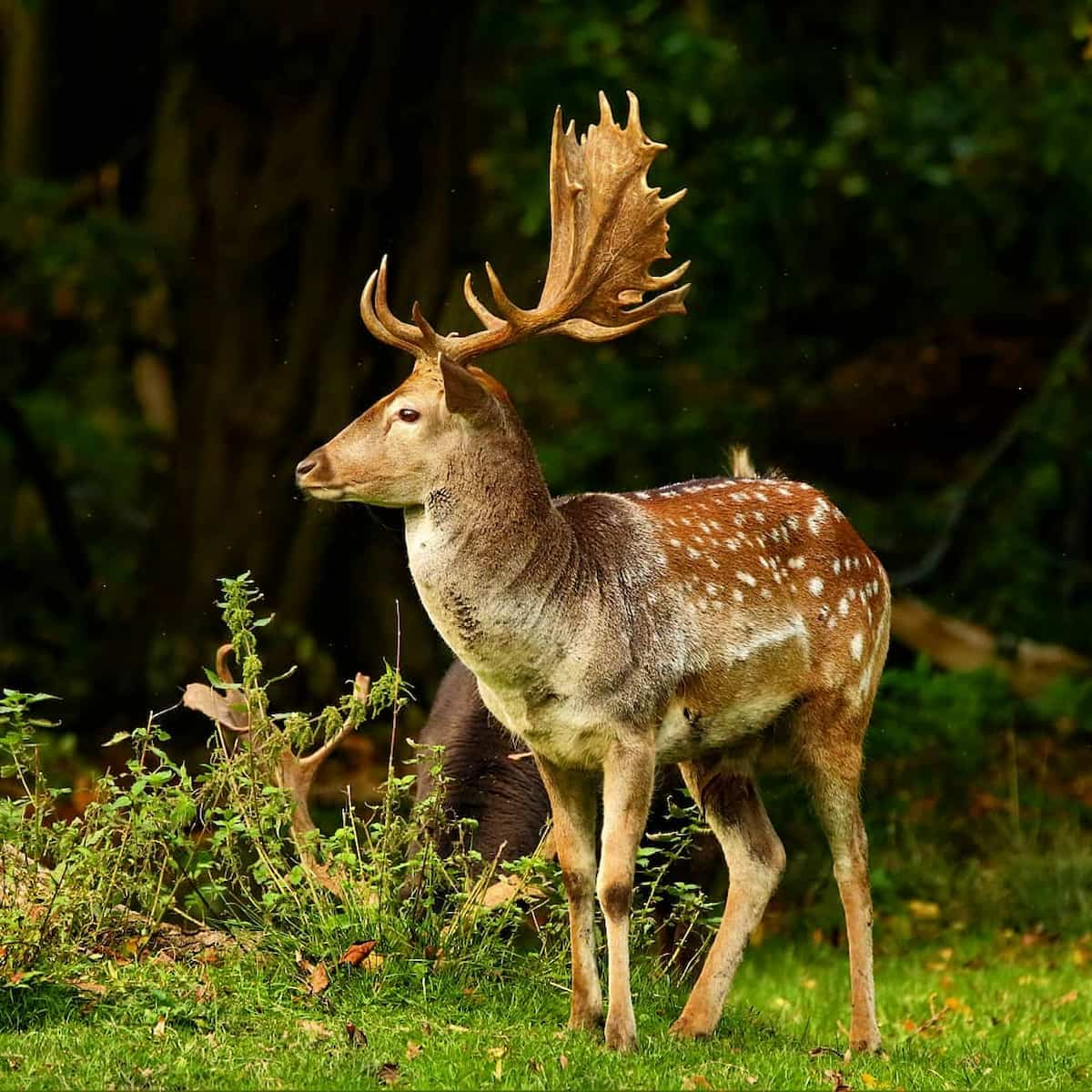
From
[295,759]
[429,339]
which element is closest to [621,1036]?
[295,759]

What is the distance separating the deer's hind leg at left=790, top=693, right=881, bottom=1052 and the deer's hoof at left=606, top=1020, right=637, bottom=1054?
0.97 metres

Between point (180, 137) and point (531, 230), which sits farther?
point (180, 137)

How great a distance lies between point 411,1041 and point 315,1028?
1.03 feet

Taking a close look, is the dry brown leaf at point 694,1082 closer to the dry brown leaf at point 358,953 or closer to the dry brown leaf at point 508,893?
the dry brown leaf at point 508,893

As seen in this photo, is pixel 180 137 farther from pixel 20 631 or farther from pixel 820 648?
pixel 820 648

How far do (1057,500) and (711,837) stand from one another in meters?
7.80

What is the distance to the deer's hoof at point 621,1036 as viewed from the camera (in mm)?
6652

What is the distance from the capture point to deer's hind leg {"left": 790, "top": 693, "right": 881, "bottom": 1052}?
7.34 m

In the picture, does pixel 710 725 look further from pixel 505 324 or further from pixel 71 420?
pixel 71 420

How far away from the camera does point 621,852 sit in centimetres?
664

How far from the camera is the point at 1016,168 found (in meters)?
17.4

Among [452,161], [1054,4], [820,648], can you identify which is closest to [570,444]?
[452,161]

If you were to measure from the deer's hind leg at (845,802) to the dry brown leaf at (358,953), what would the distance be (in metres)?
1.57

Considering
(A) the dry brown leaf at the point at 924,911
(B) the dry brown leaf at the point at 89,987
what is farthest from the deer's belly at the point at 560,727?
(A) the dry brown leaf at the point at 924,911
